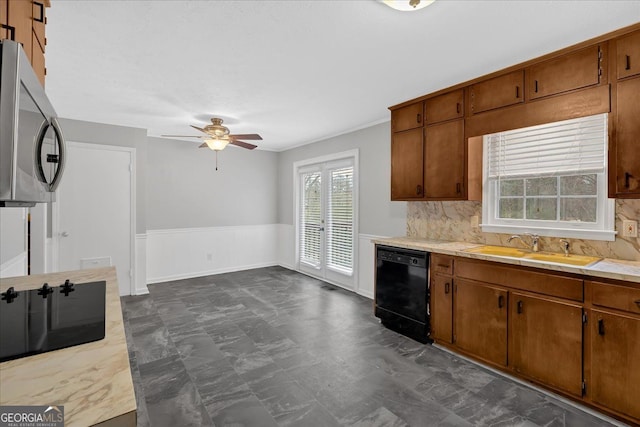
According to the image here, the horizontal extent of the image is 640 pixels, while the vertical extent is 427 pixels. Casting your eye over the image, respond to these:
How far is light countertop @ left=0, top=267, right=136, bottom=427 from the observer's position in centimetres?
67

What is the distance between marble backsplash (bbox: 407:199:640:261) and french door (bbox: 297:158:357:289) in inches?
48.5

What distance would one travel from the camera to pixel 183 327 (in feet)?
11.6

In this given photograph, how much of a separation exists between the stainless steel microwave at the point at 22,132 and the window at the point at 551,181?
134 inches

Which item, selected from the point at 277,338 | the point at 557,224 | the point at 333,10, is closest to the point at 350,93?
the point at 333,10

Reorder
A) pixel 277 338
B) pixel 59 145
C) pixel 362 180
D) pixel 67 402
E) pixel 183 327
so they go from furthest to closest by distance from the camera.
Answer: pixel 362 180
pixel 183 327
pixel 277 338
pixel 59 145
pixel 67 402

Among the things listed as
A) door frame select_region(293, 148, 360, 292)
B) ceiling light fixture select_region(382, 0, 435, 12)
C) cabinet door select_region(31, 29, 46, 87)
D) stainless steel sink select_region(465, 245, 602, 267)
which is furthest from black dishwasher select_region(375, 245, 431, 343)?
cabinet door select_region(31, 29, 46, 87)

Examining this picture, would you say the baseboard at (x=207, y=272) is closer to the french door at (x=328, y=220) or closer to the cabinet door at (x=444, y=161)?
the french door at (x=328, y=220)

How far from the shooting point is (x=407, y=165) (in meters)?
3.64

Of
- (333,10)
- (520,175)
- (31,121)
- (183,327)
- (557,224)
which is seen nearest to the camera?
(31,121)

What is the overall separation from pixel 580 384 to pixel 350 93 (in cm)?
311

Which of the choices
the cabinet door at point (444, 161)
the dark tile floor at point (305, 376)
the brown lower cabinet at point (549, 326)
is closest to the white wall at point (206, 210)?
the dark tile floor at point (305, 376)

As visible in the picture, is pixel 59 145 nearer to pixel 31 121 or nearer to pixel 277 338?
pixel 31 121

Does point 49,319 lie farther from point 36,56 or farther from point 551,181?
point 551,181

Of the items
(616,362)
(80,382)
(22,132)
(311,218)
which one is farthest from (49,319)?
(311,218)
